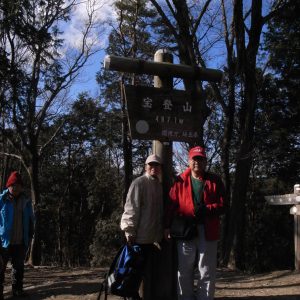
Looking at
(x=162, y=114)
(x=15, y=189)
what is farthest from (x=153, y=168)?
(x=15, y=189)

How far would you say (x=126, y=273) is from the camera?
4.42m

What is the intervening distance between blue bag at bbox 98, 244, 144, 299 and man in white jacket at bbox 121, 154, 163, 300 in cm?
11

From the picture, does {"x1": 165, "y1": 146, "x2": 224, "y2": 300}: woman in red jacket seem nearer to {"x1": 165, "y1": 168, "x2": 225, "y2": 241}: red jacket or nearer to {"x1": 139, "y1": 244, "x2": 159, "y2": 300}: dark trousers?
{"x1": 165, "y1": 168, "x2": 225, "y2": 241}: red jacket

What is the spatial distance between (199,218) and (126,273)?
2.94 ft

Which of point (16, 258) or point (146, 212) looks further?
point (16, 258)

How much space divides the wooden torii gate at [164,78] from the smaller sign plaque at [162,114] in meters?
0.10

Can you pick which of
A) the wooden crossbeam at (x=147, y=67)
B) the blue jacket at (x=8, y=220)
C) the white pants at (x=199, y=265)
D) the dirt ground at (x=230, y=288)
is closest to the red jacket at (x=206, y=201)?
the white pants at (x=199, y=265)

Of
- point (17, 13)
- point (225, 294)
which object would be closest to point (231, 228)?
point (225, 294)

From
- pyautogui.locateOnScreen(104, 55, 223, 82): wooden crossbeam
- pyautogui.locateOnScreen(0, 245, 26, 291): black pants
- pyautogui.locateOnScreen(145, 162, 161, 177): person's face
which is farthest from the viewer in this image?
pyautogui.locateOnScreen(0, 245, 26, 291): black pants

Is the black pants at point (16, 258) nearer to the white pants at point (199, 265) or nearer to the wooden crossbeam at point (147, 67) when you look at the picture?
the white pants at point (199, 265)

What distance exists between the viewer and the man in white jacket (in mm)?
4543

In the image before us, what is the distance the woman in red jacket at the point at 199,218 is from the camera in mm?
4352

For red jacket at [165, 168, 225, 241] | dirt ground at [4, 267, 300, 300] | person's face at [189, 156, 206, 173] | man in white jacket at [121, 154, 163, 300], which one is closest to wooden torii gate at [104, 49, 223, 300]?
man in white jacket at [121, 154, 163, 300]

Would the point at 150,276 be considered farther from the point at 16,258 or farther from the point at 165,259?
Answer: the point at 16,258
